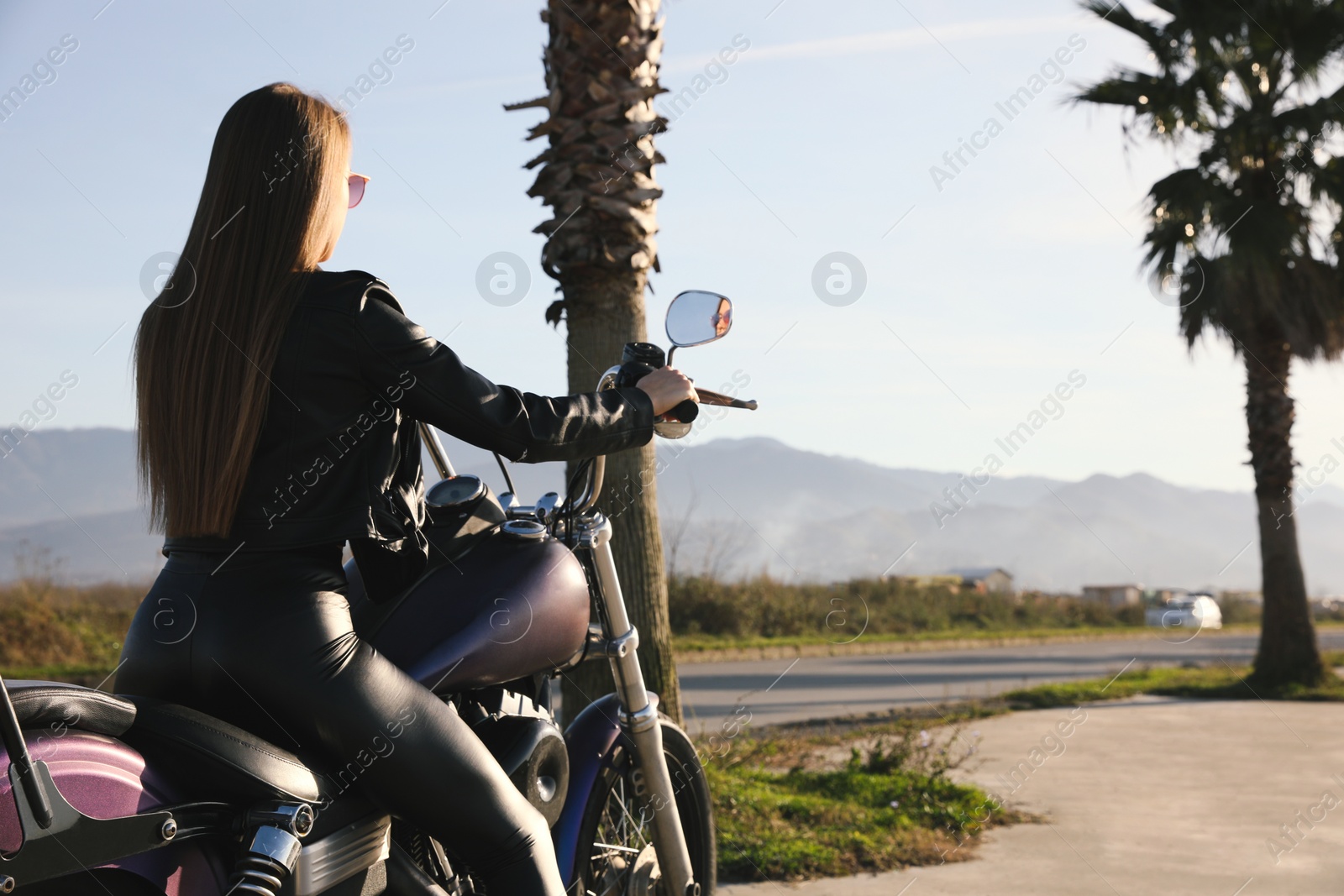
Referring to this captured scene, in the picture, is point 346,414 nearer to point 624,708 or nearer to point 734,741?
point 624,708

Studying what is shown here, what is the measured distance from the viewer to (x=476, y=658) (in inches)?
79.6

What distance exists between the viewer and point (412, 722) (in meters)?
1.75

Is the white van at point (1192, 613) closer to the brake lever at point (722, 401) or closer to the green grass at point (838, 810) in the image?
the green grass at point (838, 810)

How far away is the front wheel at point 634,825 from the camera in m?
2.56

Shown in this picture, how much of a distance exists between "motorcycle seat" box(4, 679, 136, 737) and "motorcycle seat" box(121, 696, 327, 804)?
40 mm

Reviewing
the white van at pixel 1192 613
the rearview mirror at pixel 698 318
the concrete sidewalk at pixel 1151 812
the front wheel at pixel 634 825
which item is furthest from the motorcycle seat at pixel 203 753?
the white van at pixel 1192 613

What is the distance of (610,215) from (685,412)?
2.46m

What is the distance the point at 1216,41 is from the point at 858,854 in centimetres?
1066

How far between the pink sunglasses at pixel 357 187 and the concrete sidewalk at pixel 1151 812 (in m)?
2.80

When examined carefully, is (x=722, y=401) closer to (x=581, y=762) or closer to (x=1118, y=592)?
(x=581, y=762)

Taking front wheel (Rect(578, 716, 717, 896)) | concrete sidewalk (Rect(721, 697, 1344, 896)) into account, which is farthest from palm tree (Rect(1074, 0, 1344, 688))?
front wheel (Rect(578, 716, 717, 896))

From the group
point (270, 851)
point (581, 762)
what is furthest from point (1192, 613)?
point (270, 851)

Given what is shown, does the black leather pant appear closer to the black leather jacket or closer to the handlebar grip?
the black leather jacket

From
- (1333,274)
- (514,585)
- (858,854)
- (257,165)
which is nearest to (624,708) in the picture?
(514,585)
